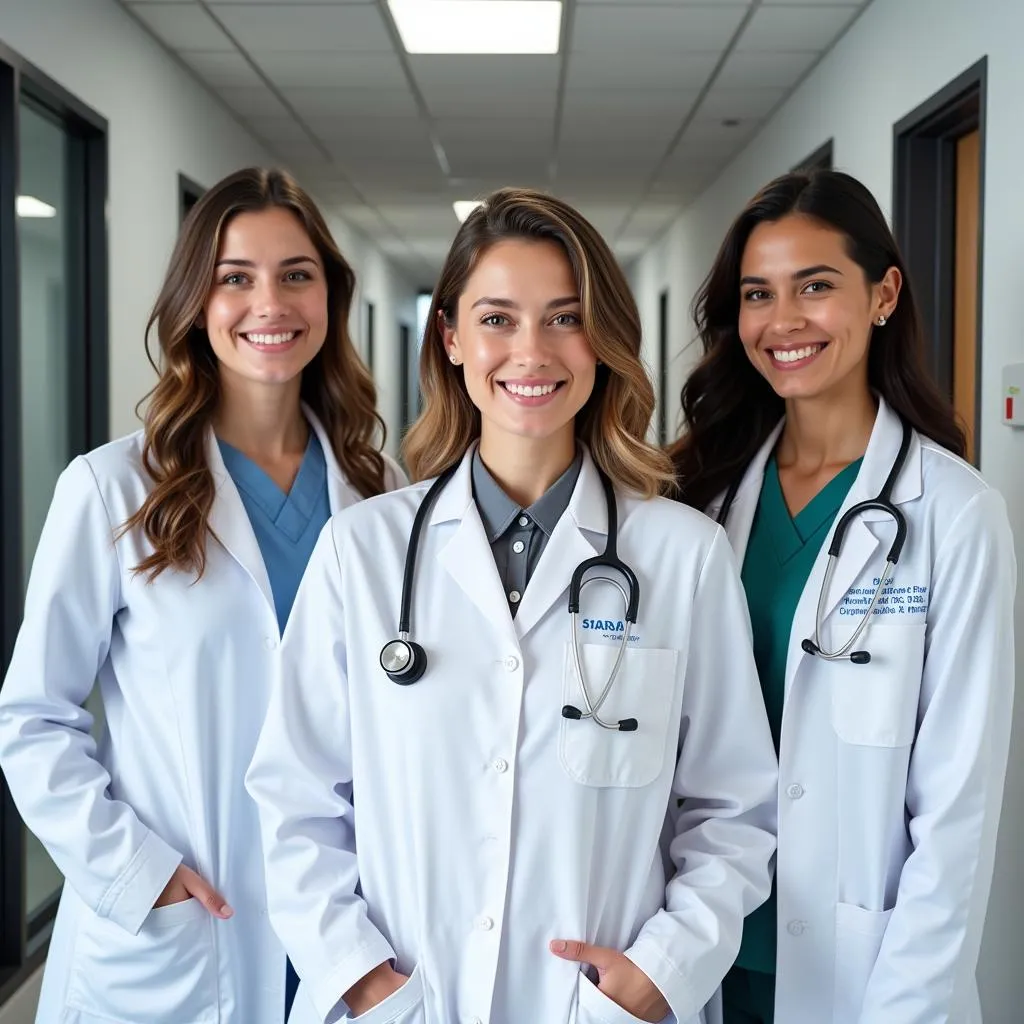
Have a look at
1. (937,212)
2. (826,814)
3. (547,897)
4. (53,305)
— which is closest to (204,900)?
(547,897)

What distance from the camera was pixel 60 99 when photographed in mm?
3027

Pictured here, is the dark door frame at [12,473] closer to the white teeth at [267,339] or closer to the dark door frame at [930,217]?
the white teeth at [267,339]

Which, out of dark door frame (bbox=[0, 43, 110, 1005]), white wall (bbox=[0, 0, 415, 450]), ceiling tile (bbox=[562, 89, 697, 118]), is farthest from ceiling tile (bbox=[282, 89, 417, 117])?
dark door frame (bbox=[0, 43, 110, 1005])

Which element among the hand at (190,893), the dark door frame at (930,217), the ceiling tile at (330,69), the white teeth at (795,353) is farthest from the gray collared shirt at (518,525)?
the ceiling tile at (330,69)

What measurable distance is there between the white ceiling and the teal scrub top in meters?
2.37

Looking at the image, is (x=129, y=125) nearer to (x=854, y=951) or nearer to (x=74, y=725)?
→ (x=74, y=725)

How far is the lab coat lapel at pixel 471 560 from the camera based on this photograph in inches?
51.7

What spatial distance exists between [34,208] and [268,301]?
1768mm

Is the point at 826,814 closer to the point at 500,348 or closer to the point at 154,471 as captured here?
the point at 500,348

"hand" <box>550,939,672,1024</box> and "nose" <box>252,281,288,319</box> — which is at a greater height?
"nose" <box>252,281,288,319</box>

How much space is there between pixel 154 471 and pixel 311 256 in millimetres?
426

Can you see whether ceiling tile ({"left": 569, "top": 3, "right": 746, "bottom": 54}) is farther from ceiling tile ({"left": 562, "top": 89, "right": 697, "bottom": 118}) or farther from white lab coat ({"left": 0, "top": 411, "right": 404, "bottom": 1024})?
white lab coat ({"left": 0, "top": 411, "right": 404, "bottom": 1024})

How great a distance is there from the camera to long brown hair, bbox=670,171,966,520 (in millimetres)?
1655

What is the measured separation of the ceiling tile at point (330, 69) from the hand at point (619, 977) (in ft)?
11.5
